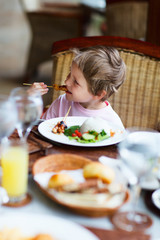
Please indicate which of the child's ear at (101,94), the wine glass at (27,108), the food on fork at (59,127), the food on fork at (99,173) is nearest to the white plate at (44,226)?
the food on fork at (99,173)

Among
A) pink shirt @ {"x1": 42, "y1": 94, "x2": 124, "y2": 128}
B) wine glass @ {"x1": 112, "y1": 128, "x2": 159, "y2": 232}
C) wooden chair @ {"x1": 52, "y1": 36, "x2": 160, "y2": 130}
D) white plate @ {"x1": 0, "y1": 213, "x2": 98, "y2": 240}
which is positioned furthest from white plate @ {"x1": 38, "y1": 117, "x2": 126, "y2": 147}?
wooden chair @ {"x1": 52, "y1": 36, "x2": 160, "y2": 130}

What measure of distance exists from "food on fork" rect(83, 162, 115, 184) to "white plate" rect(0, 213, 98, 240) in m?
0.16

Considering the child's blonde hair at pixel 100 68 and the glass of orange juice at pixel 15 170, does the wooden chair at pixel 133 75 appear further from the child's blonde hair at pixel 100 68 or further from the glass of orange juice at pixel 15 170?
the glass of orange juice at pixel 15 170

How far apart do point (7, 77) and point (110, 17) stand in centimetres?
184

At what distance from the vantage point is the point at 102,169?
871mm

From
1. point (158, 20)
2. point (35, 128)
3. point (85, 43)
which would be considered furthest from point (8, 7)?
point (35, 128)

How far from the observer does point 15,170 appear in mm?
843

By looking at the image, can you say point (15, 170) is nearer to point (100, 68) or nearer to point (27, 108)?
point (27, 108)

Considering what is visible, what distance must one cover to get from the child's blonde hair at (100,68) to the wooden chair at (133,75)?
24 cm

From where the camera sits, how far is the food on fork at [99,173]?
86cm

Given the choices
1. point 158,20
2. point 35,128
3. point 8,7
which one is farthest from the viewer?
point 8,7

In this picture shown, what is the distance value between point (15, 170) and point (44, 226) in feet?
0.57

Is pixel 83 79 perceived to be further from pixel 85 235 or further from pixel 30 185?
pixel 85 235

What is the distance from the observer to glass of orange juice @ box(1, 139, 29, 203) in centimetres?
84
